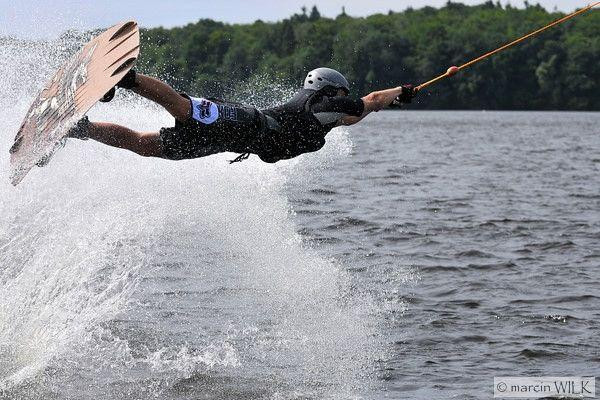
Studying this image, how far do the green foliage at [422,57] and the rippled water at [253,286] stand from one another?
58.2m

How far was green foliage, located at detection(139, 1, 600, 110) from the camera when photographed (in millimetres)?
86750

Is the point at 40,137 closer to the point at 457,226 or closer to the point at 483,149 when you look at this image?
the point at 457,226

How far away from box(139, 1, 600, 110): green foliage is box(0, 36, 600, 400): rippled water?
58.2 metres

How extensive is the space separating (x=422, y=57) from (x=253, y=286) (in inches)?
3943

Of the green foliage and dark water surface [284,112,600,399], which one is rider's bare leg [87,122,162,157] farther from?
the green foliage

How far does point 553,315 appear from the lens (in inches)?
448

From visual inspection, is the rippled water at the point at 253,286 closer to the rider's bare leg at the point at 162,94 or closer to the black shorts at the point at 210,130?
the black shorts at the point at 210,130

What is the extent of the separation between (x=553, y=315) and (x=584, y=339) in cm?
95

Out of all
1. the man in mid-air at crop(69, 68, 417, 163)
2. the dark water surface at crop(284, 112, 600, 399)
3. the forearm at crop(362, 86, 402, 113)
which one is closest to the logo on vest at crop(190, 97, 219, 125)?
the man in mid-air at crop(69, 68, 417, 163)

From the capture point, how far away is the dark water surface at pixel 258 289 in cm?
915

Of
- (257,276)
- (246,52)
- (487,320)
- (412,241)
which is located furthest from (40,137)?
(246,52)

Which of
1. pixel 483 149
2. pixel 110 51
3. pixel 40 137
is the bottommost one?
pixel 483 149

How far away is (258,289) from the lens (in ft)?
39.6

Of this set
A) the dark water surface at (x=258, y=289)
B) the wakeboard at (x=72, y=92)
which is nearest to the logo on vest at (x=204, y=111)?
the wakeboard at (x=72, y=92)
